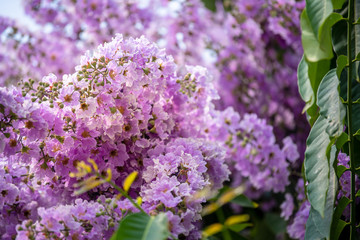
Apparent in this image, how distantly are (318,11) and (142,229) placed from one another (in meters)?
0.39

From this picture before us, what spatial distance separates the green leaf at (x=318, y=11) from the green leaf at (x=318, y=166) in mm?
152

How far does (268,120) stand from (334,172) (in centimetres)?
104

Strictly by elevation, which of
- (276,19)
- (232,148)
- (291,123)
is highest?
(276,19)

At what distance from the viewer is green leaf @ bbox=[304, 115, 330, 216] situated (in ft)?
2.00

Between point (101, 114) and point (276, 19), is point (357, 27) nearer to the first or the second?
point (101, 114)

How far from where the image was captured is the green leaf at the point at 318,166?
2.00ft

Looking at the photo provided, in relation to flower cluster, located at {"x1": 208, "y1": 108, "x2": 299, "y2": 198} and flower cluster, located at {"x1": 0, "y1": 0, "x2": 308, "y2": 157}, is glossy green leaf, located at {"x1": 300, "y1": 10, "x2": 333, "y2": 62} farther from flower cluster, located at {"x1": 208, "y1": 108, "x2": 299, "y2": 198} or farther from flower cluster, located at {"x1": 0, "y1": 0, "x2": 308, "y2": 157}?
flower cluster, located at {"x1": 0, "y1": 0, "x2": 308, "y2": 157}

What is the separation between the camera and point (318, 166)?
635mm

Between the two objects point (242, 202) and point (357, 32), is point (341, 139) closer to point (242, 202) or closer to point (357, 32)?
point (357, 32)

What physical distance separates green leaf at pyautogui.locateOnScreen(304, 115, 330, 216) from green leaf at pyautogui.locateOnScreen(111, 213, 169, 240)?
238mm

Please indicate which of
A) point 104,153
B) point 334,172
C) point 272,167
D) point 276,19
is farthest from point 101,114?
point 276,19

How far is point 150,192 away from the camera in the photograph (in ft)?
2.19

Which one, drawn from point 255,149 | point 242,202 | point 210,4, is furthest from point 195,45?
point 242,202

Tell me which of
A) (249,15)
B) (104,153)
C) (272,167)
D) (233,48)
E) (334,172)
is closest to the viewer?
(334,172)
